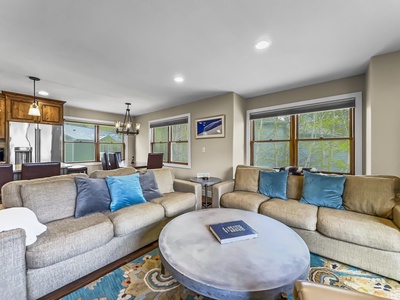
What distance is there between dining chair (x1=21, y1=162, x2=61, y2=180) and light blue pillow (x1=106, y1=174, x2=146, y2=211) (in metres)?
1.05

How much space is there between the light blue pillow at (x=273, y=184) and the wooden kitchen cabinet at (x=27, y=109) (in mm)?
4969

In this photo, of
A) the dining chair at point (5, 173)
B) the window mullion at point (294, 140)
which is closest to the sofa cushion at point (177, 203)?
the dining chair at point (5, 173)

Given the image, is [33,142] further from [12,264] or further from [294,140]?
[294,140]

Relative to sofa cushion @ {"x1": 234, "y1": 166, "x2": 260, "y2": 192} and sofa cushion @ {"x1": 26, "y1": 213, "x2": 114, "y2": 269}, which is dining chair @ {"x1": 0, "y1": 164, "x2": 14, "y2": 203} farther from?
sofa cushion @ {"x1": 234, "y1": 166, "x2": 260, "y2": 192}

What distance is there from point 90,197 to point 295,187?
2.79m

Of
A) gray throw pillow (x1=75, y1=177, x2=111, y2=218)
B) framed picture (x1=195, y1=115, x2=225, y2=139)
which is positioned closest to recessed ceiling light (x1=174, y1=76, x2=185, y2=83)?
framed picture (x1=195, y1=115, x2=225, y2=139)

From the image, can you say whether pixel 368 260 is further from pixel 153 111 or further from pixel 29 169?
pixel 153 111

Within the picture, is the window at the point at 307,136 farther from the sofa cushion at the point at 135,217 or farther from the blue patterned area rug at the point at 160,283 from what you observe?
the sofa cushion at the point at 135,217

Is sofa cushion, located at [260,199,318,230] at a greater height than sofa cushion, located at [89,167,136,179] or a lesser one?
lesser

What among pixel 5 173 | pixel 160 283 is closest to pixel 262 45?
pixel 160 283

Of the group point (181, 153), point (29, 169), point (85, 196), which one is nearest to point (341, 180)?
point (85, 196)

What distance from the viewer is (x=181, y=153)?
5.14 m

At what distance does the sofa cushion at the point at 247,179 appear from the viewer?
3.07 metres

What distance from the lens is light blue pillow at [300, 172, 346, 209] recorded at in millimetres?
2287
